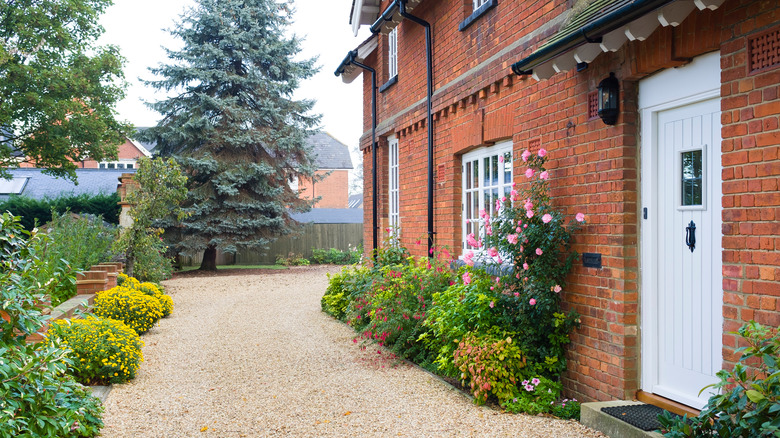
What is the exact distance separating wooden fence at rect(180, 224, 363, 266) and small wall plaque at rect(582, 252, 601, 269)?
69.7ft

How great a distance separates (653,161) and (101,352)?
5.56m

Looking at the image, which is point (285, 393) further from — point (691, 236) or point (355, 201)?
point (355, 201)

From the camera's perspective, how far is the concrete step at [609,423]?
4194 millimetres

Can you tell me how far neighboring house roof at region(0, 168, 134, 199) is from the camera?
30.1 metres

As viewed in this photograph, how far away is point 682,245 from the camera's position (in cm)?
453

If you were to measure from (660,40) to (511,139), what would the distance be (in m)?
2.80

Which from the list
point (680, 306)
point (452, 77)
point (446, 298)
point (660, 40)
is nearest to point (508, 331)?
point (446, 298)

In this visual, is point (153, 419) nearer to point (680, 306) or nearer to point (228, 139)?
point (680, 306)

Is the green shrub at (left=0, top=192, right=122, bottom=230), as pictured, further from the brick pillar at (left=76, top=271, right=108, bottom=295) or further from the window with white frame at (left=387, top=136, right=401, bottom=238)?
the window with white frame at (left=387, top=136, right=401, bottom=238)

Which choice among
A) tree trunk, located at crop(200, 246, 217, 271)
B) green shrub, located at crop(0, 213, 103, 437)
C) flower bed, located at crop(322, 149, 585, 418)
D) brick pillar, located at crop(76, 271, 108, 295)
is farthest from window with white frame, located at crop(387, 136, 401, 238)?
tree trunk, located at crop(200, 246, 217, 271)

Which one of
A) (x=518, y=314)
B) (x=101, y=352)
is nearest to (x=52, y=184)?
(x=101, y=352)

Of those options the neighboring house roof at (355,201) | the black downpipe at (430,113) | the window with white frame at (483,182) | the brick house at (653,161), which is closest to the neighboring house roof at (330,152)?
the neighboring house roof at (355,201)

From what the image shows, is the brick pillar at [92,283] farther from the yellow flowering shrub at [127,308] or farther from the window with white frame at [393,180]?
the window with white frame at [393,180]

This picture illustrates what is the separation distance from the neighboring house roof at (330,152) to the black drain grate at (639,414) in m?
42.2
